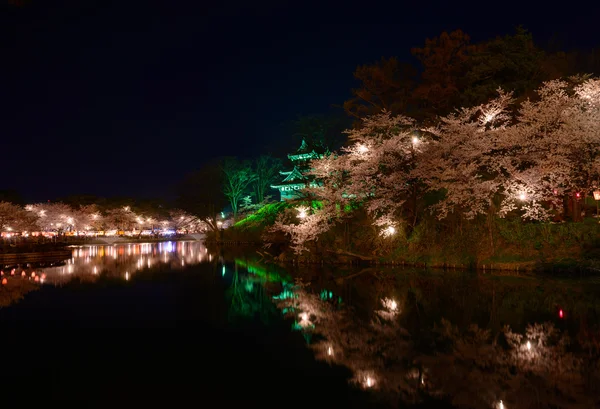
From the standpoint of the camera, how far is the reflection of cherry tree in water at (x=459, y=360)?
18.6 ft

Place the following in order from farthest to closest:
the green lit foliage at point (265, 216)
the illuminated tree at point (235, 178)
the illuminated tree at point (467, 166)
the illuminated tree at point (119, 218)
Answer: the illuminated tree at point (119, 218)
the illuminated tree at point (235, 178)
the green lit foliage at point (265, 216)
the illuminated tree at point (467, 166)

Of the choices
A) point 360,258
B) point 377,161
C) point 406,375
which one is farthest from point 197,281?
point 406,375

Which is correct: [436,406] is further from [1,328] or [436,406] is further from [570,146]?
[570,146]

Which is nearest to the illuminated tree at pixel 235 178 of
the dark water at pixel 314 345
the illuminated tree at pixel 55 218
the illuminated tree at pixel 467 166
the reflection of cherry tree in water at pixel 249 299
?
the illuminated tree at pixel 55 218

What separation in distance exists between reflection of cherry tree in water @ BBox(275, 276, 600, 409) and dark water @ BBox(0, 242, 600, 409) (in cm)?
3

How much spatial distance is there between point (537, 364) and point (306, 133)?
41.0 metres

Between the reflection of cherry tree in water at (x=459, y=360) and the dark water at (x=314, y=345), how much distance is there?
0.10 feet

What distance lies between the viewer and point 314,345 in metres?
8.15

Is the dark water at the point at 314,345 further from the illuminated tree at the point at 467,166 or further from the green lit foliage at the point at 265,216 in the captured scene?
the green lit foliage at the point at 265,216

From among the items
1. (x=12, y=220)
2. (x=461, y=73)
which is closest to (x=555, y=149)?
(x=461, y=73)

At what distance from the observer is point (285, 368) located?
6.99 m

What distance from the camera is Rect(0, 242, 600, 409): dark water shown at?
5.88 metres

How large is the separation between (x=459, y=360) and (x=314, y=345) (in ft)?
8.30

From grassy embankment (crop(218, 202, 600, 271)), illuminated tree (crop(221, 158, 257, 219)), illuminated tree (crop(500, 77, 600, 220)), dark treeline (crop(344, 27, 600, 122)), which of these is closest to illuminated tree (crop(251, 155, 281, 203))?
illuminated tree (crop(221, 158, 257, 219))
